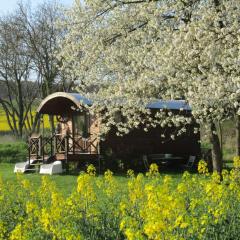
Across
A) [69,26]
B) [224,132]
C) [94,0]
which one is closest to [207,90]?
[94,0]

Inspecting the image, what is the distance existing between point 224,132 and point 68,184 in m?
24.7

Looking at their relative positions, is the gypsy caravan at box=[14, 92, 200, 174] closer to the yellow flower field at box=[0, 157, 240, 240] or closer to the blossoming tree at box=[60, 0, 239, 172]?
the blossoming tree at box=[60, 0, 239, 172]

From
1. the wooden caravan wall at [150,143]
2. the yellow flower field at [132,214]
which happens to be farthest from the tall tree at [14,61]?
the yellow flower field at [132,214]

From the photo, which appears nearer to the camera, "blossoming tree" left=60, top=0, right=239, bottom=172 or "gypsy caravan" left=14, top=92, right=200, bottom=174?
"blossoming tree" left=60, top=0, right=239, bottom=172

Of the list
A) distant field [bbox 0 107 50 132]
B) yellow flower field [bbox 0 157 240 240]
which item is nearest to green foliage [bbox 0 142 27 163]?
distant field [bbox 0 107 50 132]

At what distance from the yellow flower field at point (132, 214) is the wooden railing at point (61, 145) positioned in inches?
594

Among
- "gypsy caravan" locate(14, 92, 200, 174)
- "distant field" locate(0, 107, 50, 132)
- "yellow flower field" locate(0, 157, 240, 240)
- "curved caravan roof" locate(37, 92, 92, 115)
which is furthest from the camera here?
"distant field" locate(0, 107, 50, 132)

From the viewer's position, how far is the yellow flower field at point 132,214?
5750mm

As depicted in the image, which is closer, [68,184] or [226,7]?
[226,7]

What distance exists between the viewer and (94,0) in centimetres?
1733

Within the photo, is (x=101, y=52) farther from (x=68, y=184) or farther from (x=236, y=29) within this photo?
(x=236, y=29)

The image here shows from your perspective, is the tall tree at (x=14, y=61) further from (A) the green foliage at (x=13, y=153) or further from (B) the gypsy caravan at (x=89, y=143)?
(B) the gypsy caravan at (x=89, y=143)

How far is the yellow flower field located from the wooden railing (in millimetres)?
15099

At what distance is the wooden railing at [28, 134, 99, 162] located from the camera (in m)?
25.2
